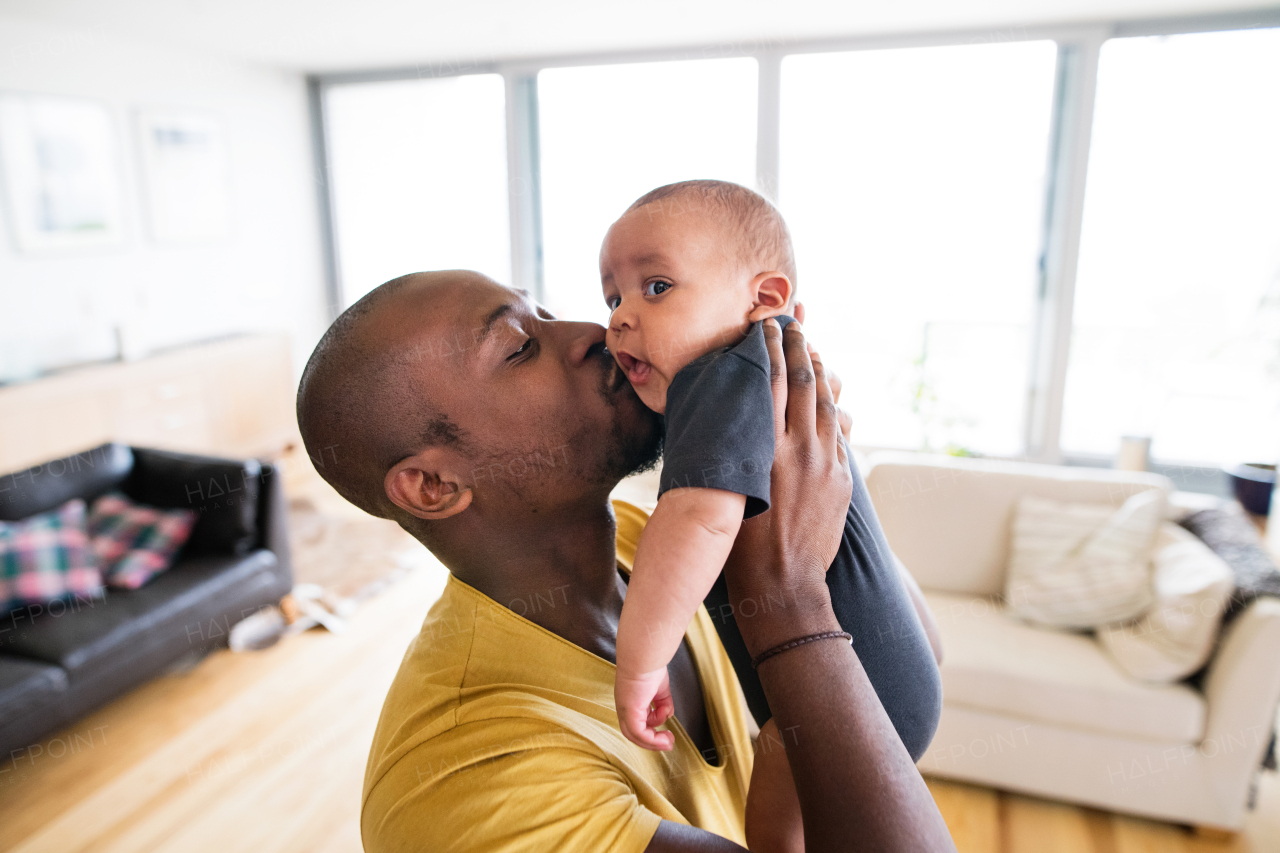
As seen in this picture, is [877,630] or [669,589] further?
[877,630]

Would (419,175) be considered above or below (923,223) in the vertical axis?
above

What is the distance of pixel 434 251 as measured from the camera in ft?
19.6

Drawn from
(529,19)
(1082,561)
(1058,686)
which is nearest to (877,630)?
(1058,686)

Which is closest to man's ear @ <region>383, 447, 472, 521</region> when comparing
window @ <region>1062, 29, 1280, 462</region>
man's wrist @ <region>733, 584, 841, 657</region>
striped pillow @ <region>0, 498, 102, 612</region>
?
man's wrist @ <region>733, 584, 841, 657</region>

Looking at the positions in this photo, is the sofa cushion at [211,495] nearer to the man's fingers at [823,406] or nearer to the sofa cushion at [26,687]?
the sofa cushion at [26,687]

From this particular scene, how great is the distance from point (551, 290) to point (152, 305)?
8.56 feet

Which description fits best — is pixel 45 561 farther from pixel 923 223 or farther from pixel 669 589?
pixel 923 223

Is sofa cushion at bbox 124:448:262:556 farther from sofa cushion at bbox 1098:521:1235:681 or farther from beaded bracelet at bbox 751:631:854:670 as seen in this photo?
sofa cushion at bbox 1098:521:1235:681

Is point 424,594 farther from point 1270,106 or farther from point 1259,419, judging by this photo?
point 1270,106

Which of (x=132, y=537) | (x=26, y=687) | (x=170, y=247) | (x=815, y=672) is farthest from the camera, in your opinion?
(x=170, y=247)

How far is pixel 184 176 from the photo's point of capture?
508cm

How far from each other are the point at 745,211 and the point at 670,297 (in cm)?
17

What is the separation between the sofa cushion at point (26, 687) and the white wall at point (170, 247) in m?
2.16

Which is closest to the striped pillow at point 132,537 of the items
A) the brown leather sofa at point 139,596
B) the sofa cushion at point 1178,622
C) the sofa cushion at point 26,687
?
the brown leather sofa at point 139,596
